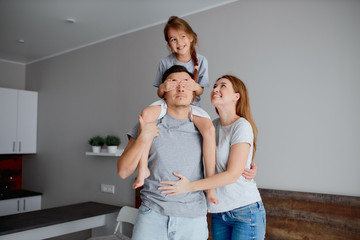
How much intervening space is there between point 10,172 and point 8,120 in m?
0.87

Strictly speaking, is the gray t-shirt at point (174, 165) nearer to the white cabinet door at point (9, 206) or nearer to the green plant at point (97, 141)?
the green plant at point (97, 141)

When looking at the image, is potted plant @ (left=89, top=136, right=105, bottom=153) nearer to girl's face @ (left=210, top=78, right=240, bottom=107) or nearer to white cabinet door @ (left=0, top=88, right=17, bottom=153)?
white cabinet door @ (left=0, top=88, right=17, bottom=153)

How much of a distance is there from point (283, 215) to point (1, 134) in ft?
12.3

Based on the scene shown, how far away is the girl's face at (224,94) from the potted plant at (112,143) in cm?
199

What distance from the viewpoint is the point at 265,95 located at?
2498mm

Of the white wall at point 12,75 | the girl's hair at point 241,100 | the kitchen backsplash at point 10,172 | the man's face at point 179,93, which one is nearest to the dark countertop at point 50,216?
the kitchen backsplash at point 10,172

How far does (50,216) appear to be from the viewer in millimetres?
3023

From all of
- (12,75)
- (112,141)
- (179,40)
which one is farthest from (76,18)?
(12,75)

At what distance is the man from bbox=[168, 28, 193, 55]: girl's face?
221mm

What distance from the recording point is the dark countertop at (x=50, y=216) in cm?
264

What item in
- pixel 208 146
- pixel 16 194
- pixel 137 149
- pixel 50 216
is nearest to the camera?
pixel 137 149

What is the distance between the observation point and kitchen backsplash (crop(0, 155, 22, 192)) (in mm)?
4609

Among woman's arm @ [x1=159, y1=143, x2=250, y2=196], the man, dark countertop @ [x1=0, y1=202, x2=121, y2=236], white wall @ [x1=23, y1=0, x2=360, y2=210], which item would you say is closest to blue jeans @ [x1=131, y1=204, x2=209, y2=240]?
the man

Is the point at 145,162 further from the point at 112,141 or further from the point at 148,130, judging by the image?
the point at 112,141
